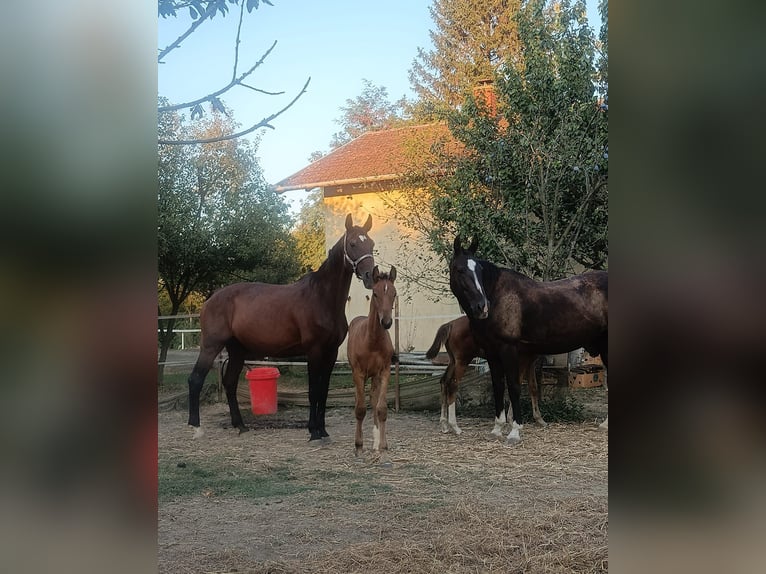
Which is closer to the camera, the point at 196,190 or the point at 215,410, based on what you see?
the point at 215,410

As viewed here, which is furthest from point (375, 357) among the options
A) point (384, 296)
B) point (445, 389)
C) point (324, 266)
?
point (445, 389)

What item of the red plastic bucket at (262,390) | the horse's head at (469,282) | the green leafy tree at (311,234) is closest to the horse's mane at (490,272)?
the horse's head at (469,282)

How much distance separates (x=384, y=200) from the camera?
999cm

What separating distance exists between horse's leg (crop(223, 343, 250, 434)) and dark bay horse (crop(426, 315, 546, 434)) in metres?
2.07

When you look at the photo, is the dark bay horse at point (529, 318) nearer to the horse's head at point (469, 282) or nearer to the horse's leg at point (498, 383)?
the horse's leg at point (498, 383)

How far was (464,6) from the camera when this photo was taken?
17859mm

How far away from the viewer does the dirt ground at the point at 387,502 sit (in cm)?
290

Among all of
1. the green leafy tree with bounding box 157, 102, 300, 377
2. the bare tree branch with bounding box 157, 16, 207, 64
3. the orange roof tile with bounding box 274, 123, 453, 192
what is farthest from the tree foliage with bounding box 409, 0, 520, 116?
the bare tree branch with bounding box 157, 16, 207, 64

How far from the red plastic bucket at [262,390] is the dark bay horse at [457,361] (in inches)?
79.7

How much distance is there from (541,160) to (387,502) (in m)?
4.41
